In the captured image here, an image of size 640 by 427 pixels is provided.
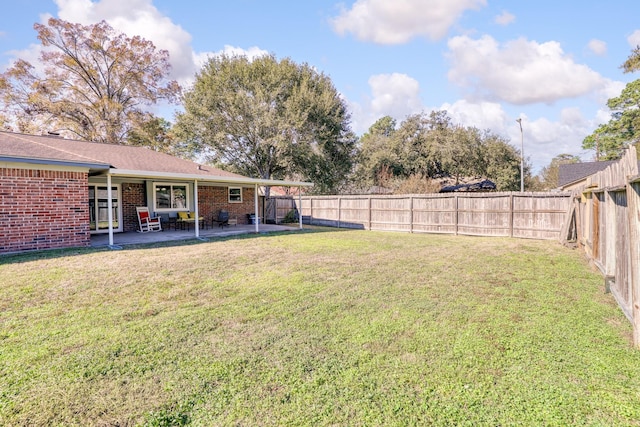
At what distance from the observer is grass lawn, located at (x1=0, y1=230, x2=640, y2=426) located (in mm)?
2332

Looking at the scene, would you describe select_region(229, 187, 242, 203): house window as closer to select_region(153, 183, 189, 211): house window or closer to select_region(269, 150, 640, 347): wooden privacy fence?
select_region(153, 183, 189, 211): house window

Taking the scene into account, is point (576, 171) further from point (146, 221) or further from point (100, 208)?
Answer: point (100, 208)

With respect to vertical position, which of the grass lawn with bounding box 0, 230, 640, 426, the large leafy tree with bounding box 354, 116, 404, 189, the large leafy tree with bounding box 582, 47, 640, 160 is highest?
the large leafy tree with bounding box 582, 47, 640, 160

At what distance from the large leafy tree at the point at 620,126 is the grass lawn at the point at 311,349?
120ft

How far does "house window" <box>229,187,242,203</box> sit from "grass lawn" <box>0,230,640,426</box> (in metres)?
10.1

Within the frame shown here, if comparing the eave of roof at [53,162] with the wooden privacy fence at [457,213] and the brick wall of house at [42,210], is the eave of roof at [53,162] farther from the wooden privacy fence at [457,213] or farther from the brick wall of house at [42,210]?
the wooden privacy fence at [457,213]

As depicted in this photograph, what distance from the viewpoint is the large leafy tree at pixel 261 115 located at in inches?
906

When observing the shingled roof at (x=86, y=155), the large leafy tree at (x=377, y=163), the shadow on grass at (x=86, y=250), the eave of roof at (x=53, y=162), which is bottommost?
the shadow on grass at (x=86, y=250)

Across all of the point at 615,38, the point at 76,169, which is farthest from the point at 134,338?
the point at 615,38

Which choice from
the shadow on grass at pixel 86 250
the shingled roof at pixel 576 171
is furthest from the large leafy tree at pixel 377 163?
the shadow on grass at pixel 86 250

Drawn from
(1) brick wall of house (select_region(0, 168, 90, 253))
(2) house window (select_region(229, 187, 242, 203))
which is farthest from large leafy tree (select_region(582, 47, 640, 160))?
(1) brick wall of house (select_region(0, 168, 90, 253))

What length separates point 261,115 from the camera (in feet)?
75.8

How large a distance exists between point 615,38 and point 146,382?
809 inches

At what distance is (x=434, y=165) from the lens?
29.2m
